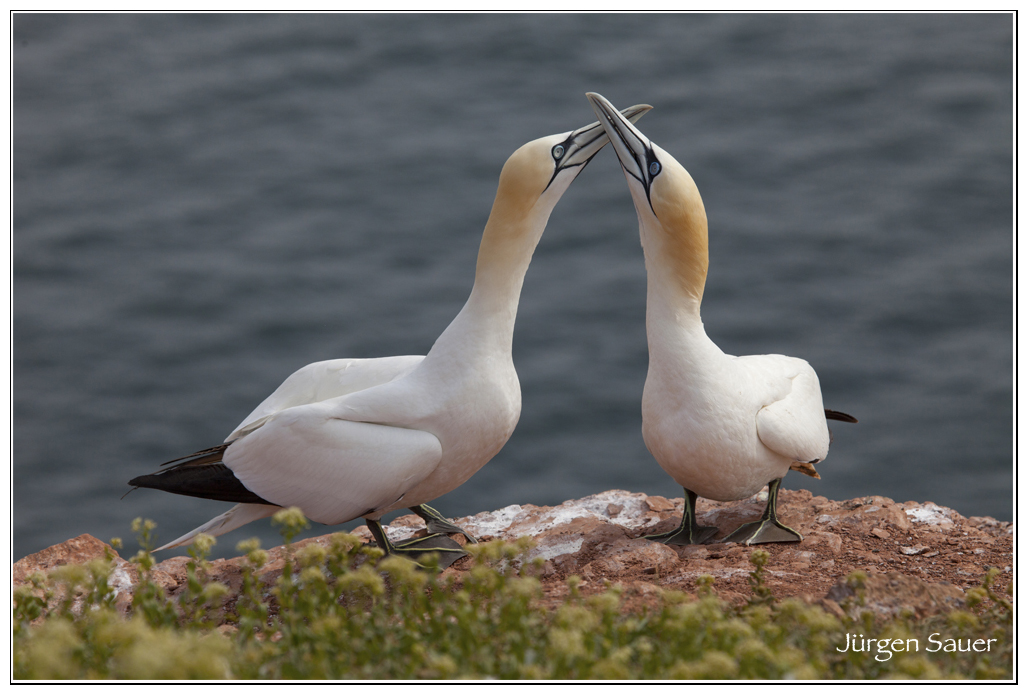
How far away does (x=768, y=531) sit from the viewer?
4.71 metres

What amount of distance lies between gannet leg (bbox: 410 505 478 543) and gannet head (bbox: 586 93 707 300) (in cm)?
172

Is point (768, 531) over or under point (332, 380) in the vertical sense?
under

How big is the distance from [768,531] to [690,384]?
33.0 inches

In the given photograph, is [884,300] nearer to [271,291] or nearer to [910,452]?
[910,452]

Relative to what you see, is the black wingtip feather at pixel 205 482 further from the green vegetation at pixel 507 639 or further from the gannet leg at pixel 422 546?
the green vegetation at pixel 507 639

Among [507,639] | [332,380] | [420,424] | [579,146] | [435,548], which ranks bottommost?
[435,548]

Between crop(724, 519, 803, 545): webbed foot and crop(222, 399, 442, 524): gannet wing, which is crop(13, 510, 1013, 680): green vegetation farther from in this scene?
crop(724, 519, 803, 545): webbed foot

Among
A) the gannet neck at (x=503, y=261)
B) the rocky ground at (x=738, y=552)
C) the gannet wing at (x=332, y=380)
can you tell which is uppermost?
the gannet neck at (x=503, y=261)

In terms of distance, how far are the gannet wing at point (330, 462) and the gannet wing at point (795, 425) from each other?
4.83ft

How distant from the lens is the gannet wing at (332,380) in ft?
16.6

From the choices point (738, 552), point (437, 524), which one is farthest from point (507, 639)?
point (437, 524)

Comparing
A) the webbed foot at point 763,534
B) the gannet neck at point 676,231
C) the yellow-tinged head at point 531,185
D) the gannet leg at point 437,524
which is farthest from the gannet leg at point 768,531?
the yellow-tinged head at point 531,185

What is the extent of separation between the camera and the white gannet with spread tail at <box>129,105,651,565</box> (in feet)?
14.5

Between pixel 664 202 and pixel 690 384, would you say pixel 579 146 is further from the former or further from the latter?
pixel 690 384
